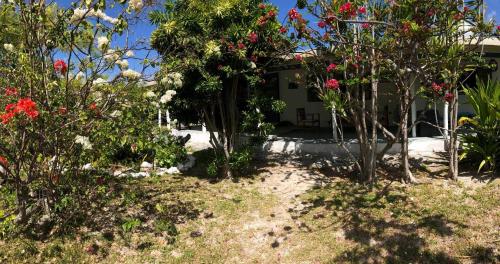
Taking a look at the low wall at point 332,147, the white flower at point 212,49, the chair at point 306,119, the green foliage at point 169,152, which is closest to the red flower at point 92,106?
the green foliage at point 169,152

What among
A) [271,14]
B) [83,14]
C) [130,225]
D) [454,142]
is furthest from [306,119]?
[83,14]

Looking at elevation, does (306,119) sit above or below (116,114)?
below

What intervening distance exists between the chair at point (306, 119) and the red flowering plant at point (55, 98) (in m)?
9.84

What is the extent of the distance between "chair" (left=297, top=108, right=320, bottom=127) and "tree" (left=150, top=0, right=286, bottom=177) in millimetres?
6904

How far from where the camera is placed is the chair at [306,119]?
47.6 ft

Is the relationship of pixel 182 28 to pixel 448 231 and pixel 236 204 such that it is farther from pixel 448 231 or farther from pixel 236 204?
pixel 448 231

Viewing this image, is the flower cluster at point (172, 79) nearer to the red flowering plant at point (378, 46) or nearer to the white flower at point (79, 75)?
the white flower at point (79, 75)

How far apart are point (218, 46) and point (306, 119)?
29.1ft

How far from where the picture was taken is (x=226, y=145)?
7867 mm

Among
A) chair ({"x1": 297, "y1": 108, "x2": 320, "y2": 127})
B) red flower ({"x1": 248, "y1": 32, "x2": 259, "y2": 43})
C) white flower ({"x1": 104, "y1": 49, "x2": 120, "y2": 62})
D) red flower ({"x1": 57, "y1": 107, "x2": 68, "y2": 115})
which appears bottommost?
chair ({"x1": 297, "y1": 108, "x2": 320, "y2": 127})

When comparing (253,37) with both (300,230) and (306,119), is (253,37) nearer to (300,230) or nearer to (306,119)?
(300,230)

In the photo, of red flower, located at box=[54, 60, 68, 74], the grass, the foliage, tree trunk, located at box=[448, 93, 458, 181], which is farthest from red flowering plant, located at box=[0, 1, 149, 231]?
the foliage

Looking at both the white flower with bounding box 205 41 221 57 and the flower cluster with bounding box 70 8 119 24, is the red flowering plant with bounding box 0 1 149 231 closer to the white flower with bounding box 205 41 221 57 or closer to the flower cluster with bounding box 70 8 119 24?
the flower cluster with bounding box 70 8 119 24

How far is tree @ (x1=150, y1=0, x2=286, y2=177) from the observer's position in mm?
6703
